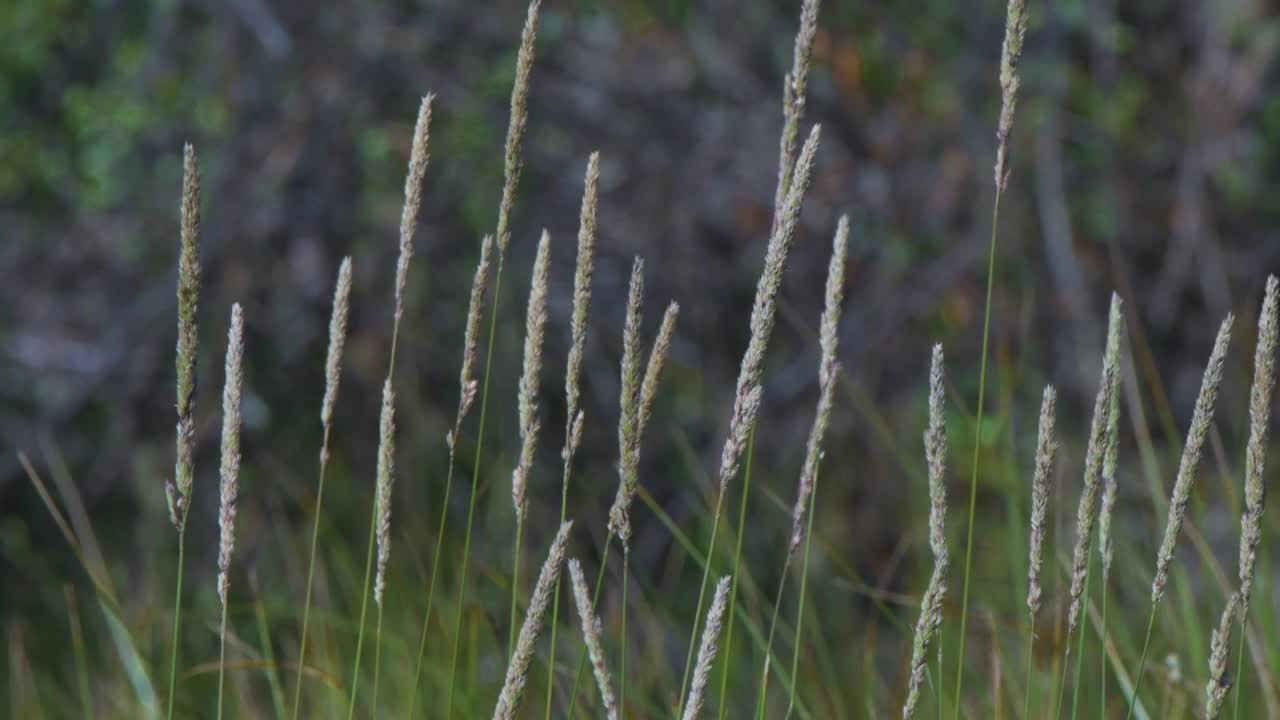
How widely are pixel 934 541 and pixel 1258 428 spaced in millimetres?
252

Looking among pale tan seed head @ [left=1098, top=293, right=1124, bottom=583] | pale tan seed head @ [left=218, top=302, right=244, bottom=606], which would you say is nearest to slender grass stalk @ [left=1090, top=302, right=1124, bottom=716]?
pale tan seed head @ [left=1098, top=293, right=1124, bottom=583]

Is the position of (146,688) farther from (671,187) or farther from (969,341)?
(969,341)

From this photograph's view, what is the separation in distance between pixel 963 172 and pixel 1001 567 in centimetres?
109

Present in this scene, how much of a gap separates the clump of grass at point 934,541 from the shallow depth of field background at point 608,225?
2.63 meters

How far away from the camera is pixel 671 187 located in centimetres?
439

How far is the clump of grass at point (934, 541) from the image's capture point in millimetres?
1180

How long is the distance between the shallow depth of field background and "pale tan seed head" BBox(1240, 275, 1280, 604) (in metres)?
2.71

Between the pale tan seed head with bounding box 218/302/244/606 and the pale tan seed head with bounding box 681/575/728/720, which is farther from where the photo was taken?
the pale tan seed head with bounding box 218/302/244/606

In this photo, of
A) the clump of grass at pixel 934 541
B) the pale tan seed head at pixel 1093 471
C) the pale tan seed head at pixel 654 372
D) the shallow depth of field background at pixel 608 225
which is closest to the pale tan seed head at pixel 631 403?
the pale tan seed head at pixel 654 372

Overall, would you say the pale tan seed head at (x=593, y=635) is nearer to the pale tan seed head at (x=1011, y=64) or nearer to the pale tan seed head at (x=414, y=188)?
the pale tan seed head at (x=414, y=188)

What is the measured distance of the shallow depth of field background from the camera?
4.14 m

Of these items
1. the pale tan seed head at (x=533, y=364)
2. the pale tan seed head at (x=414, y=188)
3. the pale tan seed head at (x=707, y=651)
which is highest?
the pale tan seed head at (x=414, y=188)

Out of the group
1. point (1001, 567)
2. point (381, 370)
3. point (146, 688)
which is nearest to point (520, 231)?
point (381, 370)

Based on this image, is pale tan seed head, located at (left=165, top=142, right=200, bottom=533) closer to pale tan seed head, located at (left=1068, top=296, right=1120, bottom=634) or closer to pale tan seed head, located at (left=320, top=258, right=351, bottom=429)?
pale tan seed head, located at (left=320, top=258, right=351, bottom=429)
